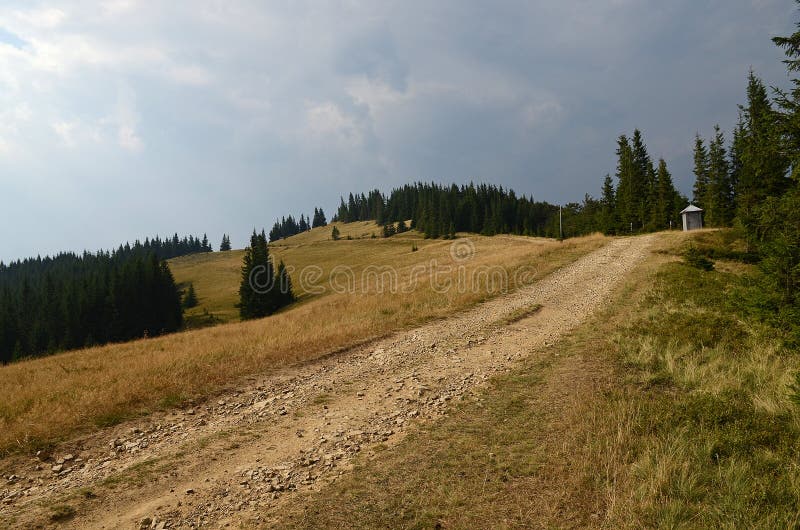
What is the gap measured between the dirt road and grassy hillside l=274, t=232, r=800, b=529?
2.39 feet

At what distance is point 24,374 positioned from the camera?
12.1 m

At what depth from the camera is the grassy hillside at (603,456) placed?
4.30 metres

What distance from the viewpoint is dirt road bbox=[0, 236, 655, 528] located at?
203 inches

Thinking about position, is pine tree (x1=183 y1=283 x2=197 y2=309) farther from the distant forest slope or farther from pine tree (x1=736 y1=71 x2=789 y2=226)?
pine tree (x1=736 y1=71 x2=789 y2=226)

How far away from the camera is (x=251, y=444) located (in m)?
6.82

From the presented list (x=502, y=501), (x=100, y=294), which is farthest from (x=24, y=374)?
(x=100, y=294)

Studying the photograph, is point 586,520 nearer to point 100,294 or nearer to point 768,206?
point 768,206

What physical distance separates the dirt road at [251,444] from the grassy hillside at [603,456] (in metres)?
0.73

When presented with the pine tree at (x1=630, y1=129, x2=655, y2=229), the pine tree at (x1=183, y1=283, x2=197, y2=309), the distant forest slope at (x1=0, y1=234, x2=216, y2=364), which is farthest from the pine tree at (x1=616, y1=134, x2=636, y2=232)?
the pine tree at (x1=183, y1=283, x2=197, y2=309)

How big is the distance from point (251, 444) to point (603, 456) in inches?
228

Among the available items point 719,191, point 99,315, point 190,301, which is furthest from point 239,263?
point 719,191

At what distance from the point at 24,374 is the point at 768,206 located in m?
23.8

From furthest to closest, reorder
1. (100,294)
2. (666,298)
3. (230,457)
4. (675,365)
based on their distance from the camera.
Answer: (100,294) → (666,298) → (675,365) → (230,457)

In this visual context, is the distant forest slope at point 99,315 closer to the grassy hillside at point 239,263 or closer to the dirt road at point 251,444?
the grassy hillside at point 239,263
